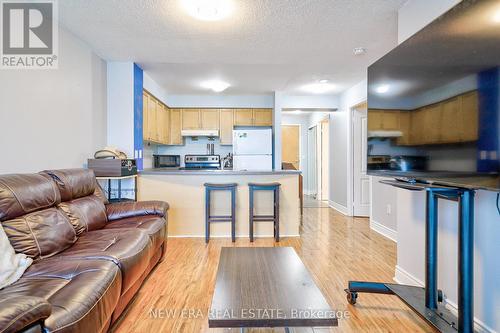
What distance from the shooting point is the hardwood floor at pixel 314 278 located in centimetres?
173

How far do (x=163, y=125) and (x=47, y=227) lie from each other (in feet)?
11.4

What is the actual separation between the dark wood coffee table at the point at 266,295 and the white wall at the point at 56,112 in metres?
2.05

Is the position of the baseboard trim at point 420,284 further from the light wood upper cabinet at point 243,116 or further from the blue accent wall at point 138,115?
the light wood upper cabinet at point 243,116

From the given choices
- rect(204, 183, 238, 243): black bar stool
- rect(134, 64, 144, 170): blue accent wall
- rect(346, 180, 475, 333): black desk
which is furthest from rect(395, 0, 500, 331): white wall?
rect(134, 64, 144, 170): blue accent wall

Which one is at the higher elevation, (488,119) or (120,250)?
(488,119)

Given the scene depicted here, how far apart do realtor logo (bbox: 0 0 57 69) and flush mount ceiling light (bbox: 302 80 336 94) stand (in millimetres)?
3820

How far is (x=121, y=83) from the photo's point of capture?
357cm

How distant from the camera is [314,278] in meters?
2.41

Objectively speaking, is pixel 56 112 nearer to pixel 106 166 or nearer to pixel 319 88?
pixel 106 166

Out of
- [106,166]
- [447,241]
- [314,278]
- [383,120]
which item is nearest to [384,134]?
[383,120]

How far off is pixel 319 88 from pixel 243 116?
1667 mm

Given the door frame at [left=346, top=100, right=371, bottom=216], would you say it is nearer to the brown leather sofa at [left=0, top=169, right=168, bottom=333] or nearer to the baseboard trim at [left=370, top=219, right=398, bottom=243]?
the baseboard trim at [left=370, top=219, right=398, bottom=243]

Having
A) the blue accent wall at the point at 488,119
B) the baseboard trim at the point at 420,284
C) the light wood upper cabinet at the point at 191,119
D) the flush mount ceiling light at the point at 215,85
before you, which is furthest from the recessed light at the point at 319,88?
the blue accent wall at the point at 488,119

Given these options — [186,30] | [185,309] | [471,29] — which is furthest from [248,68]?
[185,309]
